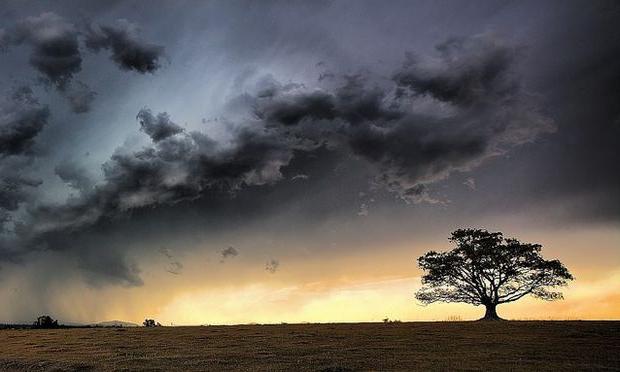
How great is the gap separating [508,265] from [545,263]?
374cm

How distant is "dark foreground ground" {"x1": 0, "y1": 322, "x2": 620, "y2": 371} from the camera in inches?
897

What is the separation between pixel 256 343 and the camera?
3278cm

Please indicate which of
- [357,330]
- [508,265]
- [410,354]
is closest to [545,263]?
[508,265]

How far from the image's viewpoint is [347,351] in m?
27.5

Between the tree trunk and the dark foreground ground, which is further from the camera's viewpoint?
the tree trunk

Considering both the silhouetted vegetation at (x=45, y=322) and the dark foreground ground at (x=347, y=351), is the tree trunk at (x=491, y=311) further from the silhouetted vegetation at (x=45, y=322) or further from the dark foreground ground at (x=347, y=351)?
the silhouetted vegetation at (x=45, y=322)

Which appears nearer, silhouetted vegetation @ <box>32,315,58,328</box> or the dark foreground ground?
the dark foreground ground

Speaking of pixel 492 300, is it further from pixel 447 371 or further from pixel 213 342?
pixel 447 371

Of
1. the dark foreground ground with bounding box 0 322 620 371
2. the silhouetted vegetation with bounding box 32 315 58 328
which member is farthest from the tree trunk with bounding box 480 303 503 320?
the silhouetted vegetation with bounding box 32 315 58 328

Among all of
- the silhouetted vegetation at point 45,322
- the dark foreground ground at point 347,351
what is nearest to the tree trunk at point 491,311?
the dark foreground ground at point 347,351

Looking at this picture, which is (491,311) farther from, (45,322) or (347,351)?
(45,322)

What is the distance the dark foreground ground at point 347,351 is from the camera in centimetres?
2278

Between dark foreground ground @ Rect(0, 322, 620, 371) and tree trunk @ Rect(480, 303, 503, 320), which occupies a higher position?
tree trunk @ Rect(480, 303, 503, 320)

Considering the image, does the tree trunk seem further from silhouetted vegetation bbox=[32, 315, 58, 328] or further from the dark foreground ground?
silhouetted vegetation bbox=[32, 315, 58, 328]
